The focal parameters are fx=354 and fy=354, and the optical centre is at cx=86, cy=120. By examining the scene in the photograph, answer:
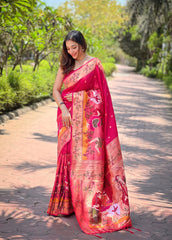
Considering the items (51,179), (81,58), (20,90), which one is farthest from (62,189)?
(20,90)

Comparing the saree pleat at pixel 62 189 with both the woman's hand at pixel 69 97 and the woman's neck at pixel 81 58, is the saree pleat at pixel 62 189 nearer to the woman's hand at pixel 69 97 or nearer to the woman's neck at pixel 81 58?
the woman's hand at pixel 69 97

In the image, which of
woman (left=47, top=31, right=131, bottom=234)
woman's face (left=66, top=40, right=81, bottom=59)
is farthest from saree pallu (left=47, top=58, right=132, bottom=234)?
woman's face (left=66, top=40, right=81, bottom=59)

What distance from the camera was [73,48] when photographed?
319 centimetres

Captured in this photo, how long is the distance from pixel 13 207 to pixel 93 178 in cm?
103

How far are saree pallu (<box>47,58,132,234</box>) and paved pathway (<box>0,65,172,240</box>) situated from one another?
0.21 m

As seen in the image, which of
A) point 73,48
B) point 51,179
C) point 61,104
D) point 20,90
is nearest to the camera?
point 73,48

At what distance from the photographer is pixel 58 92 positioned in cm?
337

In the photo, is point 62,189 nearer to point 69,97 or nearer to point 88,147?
point 88,147

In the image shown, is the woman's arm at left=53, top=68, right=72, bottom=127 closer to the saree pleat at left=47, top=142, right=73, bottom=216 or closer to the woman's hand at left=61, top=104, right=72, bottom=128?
Answer: the woman's hand at left=61, top=104, right=72, bottom=128

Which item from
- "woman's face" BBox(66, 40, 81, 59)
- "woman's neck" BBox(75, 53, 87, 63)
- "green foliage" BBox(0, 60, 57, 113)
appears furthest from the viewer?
"green foliage" BBox(0, 60, 57, 113)

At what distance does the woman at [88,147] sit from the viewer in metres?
3.21

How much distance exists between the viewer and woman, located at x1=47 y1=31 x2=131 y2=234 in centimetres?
321

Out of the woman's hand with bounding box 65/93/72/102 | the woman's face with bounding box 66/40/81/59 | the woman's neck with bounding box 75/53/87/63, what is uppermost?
the woman's face with bounding box 66/40/81/59

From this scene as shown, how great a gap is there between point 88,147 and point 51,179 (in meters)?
1.65
